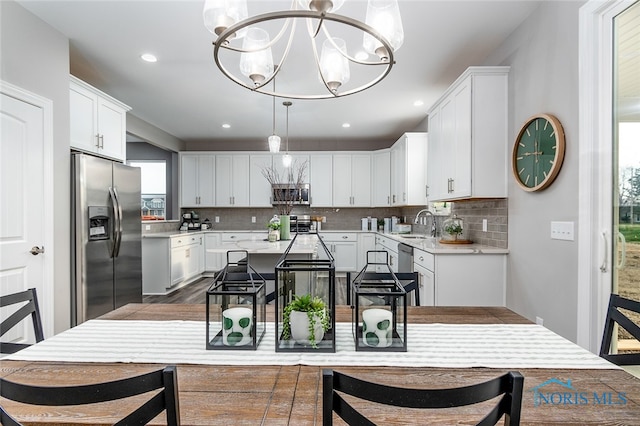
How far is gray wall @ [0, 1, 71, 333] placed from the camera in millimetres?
2225

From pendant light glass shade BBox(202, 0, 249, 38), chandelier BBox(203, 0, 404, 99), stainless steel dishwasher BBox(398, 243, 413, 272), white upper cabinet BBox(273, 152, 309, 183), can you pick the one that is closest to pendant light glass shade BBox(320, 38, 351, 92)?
chandelier BBox(203, 0, 404, 99)

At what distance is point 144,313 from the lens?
153 centimetres

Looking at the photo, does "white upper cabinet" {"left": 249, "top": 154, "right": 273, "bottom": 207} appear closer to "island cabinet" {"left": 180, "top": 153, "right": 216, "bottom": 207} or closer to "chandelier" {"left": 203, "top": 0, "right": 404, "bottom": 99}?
"island cabinet" {"left": 180, "top": 153, "right": 216, "bottom": 207}

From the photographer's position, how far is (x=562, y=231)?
80.1 inches

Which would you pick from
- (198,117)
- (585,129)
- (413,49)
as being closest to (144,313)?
(585,129)

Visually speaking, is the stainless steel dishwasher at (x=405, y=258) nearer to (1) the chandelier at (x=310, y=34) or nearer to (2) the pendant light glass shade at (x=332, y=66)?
(1) the chandelier at (x=310, y=34)

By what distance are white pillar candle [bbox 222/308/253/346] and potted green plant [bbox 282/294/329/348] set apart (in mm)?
127

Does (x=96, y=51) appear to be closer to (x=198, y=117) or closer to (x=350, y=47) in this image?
(x=198, y=117)

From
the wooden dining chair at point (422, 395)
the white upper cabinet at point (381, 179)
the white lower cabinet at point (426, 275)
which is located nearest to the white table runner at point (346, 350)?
the wooden dining chair at point (422, 395)

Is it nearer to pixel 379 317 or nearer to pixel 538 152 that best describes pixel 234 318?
pixel 379 317

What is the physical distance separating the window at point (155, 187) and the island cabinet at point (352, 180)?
3.34m

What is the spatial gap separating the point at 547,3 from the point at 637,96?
0.99 meters

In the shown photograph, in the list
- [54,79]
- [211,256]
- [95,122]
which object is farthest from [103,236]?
[211,256]

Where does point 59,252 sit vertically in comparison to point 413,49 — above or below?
below
